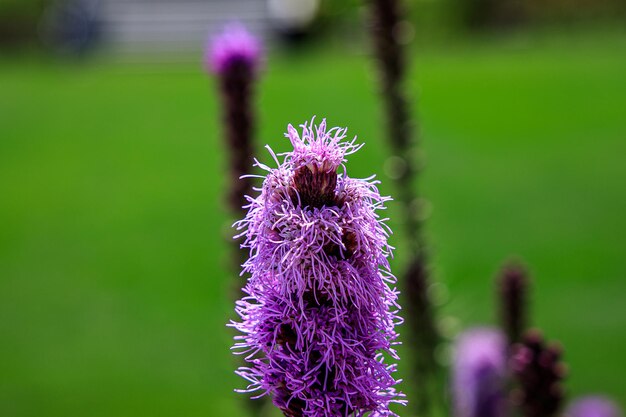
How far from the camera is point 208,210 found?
1159 centimetres

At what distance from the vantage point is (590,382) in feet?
22.5

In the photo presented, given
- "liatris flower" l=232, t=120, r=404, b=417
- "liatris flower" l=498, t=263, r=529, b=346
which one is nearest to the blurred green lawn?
"liatris flower" l=498, t=263, r=529, b=346

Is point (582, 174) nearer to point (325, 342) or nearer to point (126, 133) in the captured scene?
point (126, 133)

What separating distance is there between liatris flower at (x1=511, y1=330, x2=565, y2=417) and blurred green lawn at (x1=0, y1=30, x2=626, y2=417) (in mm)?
1369

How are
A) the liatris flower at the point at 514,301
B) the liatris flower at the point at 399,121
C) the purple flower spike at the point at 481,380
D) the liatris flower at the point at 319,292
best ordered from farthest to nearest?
the liatris flower at the point at 399,121 → the purple flower spike at the point at 481,380 → the liatris flower at the point at 514,301 → the liatris flower at the point at 319,292

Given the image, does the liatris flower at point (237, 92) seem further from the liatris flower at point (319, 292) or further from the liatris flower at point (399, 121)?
the liatris flower at point (319, 292)

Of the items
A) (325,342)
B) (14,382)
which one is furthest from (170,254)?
(325,342)

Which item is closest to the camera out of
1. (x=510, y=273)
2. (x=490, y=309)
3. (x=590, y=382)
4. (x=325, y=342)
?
(x=325, y=342)

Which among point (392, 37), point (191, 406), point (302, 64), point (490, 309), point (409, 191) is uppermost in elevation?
point (302, 64)

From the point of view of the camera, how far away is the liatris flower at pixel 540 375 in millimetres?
2121

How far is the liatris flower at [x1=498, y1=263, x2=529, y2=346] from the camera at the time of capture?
9.44ft

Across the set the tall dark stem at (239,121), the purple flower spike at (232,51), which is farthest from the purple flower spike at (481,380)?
the purple flower spike at (232,51)

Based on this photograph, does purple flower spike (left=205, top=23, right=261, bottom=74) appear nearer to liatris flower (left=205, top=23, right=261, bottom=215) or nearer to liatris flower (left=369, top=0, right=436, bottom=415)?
liatris flower (left=205, top=23, right=261, bottom=215)

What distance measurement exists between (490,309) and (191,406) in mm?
2602
